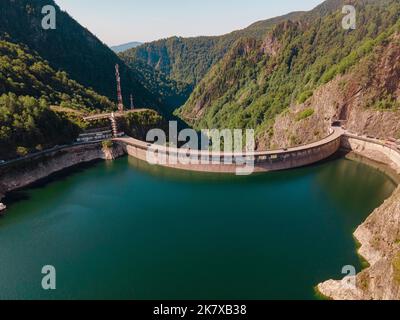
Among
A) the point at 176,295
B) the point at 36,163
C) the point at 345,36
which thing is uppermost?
the point at 345,36

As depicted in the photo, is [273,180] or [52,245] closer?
[52,245]

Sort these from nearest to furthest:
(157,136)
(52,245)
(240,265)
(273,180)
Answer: (240,265) → (52,245) → (273,180) → (157,136)

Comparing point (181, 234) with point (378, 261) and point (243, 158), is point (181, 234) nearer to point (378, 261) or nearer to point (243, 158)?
point (378, 261)

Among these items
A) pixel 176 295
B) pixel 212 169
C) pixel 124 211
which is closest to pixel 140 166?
pixel 212 169

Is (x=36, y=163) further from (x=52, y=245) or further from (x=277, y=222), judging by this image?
(x=277, y=222)

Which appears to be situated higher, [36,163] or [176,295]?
[36,163]

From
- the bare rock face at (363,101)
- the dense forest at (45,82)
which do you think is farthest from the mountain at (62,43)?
the bare rock face at (363,101)

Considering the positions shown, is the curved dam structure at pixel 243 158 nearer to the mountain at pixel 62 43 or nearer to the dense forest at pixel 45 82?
the dense forest at pixel 45 82
